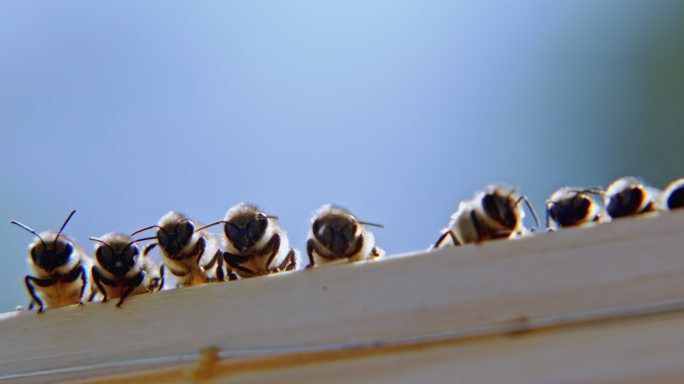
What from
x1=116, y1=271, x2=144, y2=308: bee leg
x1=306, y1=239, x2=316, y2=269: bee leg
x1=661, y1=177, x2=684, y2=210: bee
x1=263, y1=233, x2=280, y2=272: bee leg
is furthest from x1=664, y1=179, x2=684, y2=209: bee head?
x1=116, y1=271, x2=144, y2=308: bee leg

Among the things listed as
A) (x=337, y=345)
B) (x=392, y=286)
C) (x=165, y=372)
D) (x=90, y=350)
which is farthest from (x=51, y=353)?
(x=392, y=286)

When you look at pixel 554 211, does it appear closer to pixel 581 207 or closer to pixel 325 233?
pixel 581 207

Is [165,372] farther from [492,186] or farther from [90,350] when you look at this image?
[492,186]

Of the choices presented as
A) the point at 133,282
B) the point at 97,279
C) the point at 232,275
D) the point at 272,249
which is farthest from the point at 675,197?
A: the point at 97,279

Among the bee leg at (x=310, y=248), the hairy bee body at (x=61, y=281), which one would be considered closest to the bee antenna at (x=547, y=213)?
the bee leg at (x=310, y=248)

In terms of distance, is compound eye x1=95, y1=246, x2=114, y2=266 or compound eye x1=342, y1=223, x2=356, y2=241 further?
compound eye x1=95, y1=246, x2=114, y2=266

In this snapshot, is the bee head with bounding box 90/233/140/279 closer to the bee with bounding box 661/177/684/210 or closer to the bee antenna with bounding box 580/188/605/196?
the bee antenna with bounding box 580/188/605/196

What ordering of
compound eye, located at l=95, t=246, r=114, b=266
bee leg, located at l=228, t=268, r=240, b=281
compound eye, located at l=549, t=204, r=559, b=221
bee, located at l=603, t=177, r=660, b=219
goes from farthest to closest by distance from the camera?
bee leg, located at l=228, t=268, r=240, b=281, compound eye, located at l=95, t=246, r=114, b=266, compound eye, located at l=549, t=204, r=559, b=221, bee, located at l=603, t=177, r=660, b=219
